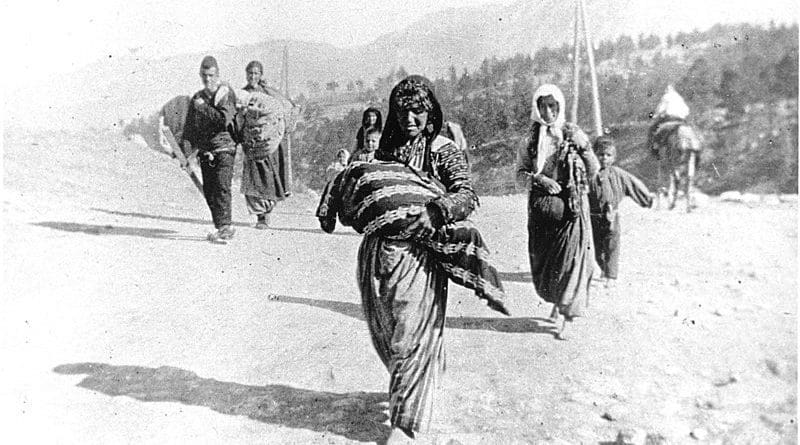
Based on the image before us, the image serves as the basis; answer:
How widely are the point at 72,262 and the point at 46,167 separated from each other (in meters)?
0.68

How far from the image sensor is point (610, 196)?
380 centimetres

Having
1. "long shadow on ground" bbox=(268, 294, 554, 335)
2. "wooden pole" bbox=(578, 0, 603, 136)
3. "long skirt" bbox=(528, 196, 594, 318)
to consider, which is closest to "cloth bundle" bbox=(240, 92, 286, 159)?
"long shadow on ground" bbox=(268, 294, 554, 335)

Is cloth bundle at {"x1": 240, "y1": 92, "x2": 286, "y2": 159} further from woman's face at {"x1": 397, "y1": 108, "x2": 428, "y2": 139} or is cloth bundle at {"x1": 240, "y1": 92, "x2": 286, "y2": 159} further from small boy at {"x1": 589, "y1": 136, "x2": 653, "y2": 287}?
small boy at {"x1": 589, "y1": 136, "x2": 653, "y2": 287}

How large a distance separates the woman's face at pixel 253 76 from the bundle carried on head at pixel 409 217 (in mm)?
1221

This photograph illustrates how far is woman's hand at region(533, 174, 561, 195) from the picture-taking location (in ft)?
12.4

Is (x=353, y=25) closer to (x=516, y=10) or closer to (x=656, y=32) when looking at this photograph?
(x=516, y=10)

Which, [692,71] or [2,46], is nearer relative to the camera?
[692,71]

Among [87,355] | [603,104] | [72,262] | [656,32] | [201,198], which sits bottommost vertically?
[87,355]

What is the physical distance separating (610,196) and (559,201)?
0.25 m

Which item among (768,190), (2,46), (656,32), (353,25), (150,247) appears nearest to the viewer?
(768,190)

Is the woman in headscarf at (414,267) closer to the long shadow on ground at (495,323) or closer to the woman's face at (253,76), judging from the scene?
the long shadow on ground at (495,323)

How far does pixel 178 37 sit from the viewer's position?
178 inches

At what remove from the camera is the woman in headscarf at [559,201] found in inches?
148

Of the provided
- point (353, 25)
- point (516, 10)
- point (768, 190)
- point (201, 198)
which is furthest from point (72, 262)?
point (768, 190)
